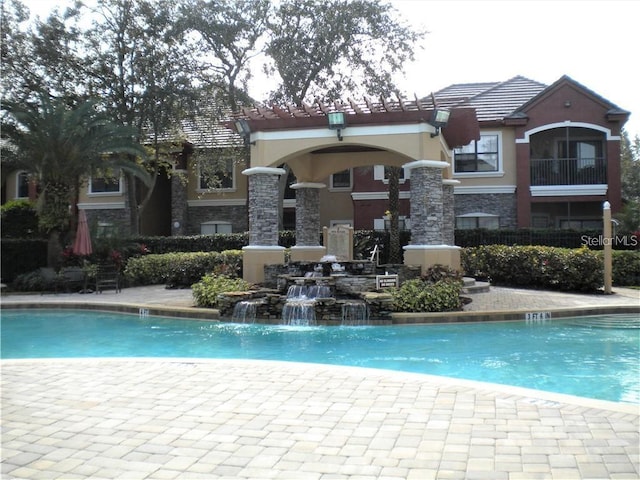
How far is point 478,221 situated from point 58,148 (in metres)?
18.0

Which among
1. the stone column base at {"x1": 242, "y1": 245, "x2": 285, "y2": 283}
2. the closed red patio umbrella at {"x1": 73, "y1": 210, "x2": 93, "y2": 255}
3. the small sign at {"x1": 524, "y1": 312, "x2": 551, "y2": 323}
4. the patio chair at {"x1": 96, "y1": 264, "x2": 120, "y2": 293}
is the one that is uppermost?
the closed red patio umbrella at {"x1": 73, "y1": 210, "x2": 93, "y2": 255}

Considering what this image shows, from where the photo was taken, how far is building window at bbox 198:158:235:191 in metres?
25.8

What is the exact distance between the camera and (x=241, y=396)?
534 centimetres

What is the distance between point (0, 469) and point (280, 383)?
9.02 feet

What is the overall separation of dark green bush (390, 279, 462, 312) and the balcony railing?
1501cm

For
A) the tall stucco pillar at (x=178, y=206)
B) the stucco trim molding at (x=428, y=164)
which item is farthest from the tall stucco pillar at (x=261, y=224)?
the tall stucco pillar at (x=178, y=206)

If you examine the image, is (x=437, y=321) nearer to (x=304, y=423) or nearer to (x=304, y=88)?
(x=304, y=423)

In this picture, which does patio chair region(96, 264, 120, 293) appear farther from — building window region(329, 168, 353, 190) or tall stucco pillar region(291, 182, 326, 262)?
building window region(329, 168, 353, 190)

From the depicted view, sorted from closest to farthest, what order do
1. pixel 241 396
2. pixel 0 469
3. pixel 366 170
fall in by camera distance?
pixel 0 469
pixel 241 396
pixel 366 170

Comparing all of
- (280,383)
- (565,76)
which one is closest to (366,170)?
(565,76)

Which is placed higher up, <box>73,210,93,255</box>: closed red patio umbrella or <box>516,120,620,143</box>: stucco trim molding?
<box>516,120,620,143</box>: stucco trim molding

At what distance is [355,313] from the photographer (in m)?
12.0

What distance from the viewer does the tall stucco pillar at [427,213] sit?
14242 millimetres

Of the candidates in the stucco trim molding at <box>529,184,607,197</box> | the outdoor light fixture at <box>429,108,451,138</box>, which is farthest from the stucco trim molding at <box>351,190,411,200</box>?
the outdoor light fixture at <box>429,108,451,138</box>
